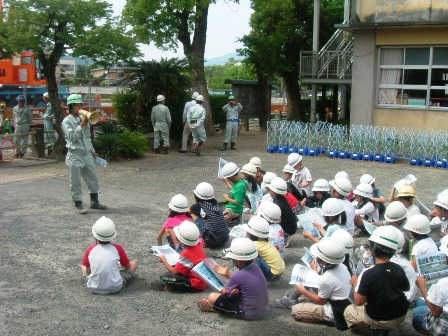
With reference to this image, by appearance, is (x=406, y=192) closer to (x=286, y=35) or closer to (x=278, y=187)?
(x=278, y=187)

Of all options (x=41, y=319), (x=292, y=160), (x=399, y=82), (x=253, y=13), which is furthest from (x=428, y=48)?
(x=41, y=319)

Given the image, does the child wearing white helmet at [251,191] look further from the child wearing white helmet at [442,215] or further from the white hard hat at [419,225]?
the white hard hat at [419,225]

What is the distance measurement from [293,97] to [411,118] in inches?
442

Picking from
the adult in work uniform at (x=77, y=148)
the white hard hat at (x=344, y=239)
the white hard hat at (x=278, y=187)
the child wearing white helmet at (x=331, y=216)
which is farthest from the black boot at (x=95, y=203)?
the white hard hat at (x=344, y=239)

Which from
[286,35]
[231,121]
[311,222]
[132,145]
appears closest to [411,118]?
[231,121]

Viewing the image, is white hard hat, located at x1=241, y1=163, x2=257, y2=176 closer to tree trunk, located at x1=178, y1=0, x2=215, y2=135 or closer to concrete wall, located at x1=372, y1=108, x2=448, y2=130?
concrete wall, located at x1=372, y1=108, x2=448, y2=130

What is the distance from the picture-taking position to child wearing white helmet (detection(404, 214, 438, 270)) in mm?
5719

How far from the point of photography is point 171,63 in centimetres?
1833

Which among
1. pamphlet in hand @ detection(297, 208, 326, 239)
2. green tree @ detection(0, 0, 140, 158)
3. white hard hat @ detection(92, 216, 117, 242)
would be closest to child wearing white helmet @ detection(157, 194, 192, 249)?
white hard hat @ detection(92, 216, 117, 242)

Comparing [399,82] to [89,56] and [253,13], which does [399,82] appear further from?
[253,13]

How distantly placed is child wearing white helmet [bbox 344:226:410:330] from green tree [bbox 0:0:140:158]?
11.3 meters

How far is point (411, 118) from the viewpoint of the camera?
17.4m

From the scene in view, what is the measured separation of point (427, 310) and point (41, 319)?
12.0ft

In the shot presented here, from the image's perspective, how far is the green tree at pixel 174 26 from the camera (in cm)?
2002
